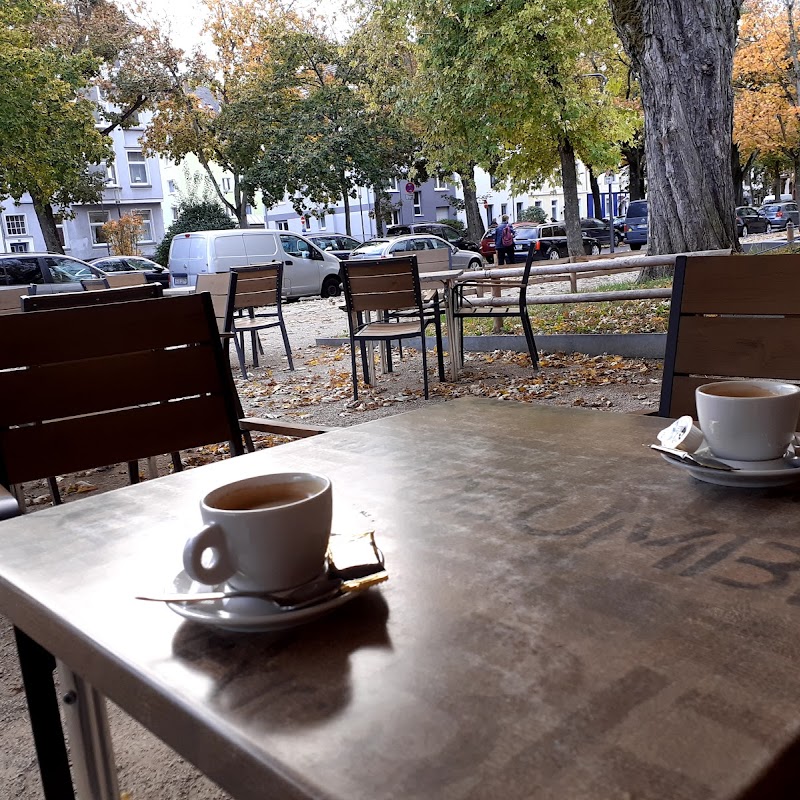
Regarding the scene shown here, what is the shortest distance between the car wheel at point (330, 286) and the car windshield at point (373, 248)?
2.98 ft

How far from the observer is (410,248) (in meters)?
20.2

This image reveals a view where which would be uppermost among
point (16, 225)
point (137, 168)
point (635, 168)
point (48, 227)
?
point (137, 168)

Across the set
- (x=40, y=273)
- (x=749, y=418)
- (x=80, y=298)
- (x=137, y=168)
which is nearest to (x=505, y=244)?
(x=40, y=273)

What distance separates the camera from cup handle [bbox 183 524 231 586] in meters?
0.82

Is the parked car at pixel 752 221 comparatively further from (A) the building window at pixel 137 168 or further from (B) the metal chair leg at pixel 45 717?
(B) the metal chair leg at pixel 45 717

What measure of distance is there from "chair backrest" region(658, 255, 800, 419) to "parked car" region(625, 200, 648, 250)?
28830mm

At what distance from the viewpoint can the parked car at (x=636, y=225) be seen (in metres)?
30.0

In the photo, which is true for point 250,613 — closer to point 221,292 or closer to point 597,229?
point 221,292

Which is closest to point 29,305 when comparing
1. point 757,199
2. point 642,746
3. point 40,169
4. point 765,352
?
point 765,352

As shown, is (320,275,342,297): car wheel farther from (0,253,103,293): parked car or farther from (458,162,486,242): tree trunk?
(458,162,486,242): tree trunk

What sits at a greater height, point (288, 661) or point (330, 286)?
point (288, 661)

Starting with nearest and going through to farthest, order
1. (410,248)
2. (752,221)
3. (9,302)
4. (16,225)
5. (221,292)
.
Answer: (9,302) < (221,292) < (410,248) < (752,221) < (16,225)

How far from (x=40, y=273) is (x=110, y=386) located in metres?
16.0

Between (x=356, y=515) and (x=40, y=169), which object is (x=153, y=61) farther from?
(x=356, y=515)
